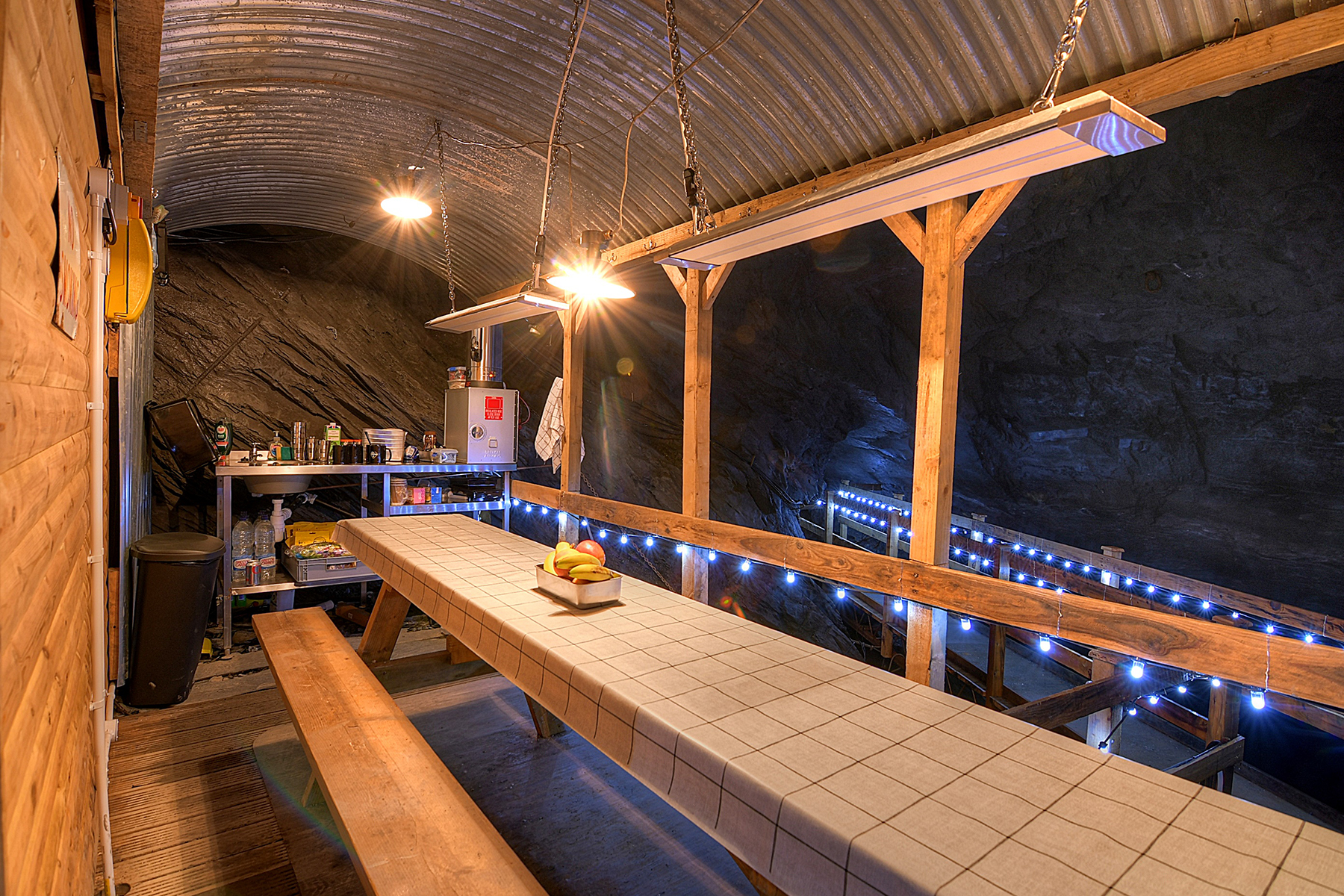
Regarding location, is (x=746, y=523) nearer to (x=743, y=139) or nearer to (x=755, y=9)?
(x=743, y=139)

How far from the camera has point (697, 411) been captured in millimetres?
4906

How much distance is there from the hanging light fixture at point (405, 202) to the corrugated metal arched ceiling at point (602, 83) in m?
0.13

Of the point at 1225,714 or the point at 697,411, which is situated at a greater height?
the point at 697,411

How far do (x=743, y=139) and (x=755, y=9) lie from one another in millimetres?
892

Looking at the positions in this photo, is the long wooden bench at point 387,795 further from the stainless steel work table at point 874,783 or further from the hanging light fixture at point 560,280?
the hanging light fixture at point 560,280

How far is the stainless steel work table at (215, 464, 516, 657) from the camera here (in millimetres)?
5172

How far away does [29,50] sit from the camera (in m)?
0.95

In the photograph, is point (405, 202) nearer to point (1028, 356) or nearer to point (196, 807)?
point (196, 807)

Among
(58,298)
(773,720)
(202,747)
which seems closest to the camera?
(58,298)

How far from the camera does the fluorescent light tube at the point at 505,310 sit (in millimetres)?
3658

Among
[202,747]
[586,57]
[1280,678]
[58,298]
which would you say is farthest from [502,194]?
[1280,678]

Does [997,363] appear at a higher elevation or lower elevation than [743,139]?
lower

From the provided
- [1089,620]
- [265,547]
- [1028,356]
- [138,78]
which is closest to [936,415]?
[1089,620]

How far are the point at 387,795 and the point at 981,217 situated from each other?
3332mm
